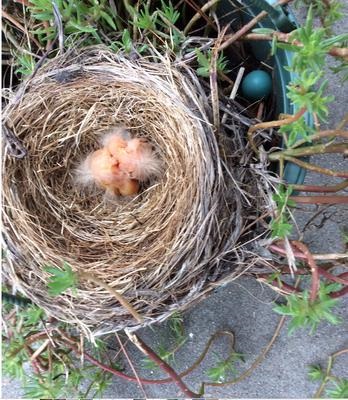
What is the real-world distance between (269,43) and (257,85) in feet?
0.23

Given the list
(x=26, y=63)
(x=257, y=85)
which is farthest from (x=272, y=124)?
(x=26, y=63)

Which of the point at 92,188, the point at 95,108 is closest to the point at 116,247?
the point at 92,188

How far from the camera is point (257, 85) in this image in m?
0.89

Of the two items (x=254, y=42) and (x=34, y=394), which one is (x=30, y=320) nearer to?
(x=34, y=394)

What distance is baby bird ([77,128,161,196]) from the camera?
912mm

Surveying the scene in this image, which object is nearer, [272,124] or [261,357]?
[272,124]

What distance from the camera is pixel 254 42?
89 centimetres

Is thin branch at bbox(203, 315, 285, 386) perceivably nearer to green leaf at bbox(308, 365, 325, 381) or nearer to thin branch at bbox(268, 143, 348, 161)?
green leaf at bbox(308, 365, 325, 381)

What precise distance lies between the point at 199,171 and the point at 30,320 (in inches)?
14.3

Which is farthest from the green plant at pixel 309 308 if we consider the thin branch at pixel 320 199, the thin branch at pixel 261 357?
the thin branch at pixel 261 357

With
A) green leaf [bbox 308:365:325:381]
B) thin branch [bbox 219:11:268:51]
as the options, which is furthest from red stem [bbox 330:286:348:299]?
thin branch [bbox 219:11:268:51]

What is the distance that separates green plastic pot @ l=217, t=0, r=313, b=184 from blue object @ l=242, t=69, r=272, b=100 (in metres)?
0.02

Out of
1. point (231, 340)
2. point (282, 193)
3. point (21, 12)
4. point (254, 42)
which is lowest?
point (231, 340)

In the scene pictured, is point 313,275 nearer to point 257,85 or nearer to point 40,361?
point 257,85
